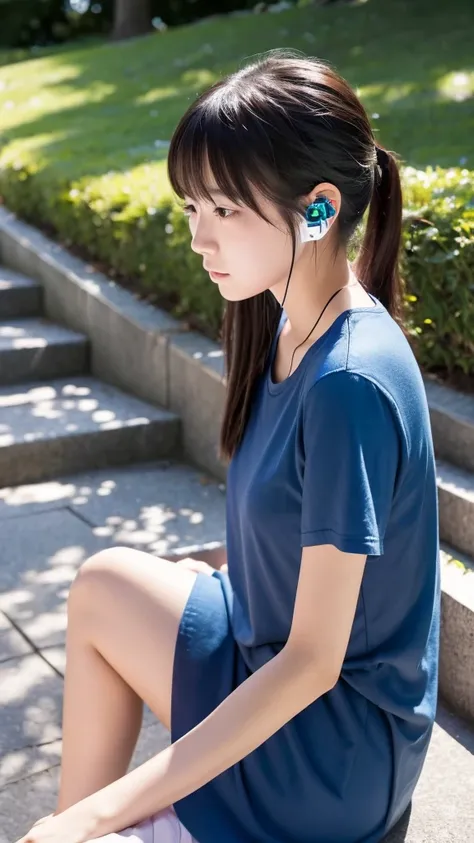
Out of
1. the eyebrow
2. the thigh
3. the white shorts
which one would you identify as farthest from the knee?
the eyebrow

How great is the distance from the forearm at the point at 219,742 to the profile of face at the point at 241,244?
0.67 m

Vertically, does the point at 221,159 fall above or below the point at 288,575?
above

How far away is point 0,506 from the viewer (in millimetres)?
4570

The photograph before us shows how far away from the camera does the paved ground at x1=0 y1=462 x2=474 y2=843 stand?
2668mm

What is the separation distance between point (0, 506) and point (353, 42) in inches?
306

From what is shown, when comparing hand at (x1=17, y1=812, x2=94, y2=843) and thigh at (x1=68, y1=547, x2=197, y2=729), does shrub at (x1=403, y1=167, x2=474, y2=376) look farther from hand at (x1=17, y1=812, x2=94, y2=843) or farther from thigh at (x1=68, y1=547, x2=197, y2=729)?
hand at (x1=17, y1=812, x2=94, y2=843)

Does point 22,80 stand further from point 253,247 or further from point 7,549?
point 253,247

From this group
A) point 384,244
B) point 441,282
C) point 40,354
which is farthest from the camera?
point 40,354

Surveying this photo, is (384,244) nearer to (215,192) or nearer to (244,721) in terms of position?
(215,192)

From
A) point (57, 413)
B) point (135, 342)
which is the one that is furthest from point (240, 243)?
point (135, 342)

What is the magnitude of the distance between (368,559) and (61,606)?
6.43ft

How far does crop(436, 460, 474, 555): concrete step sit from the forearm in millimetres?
1500

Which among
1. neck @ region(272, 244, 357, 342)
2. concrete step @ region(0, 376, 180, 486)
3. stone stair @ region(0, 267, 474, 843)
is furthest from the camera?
concrete step @ region(0, 376, 180, 486)

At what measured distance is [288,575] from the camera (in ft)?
6.81
